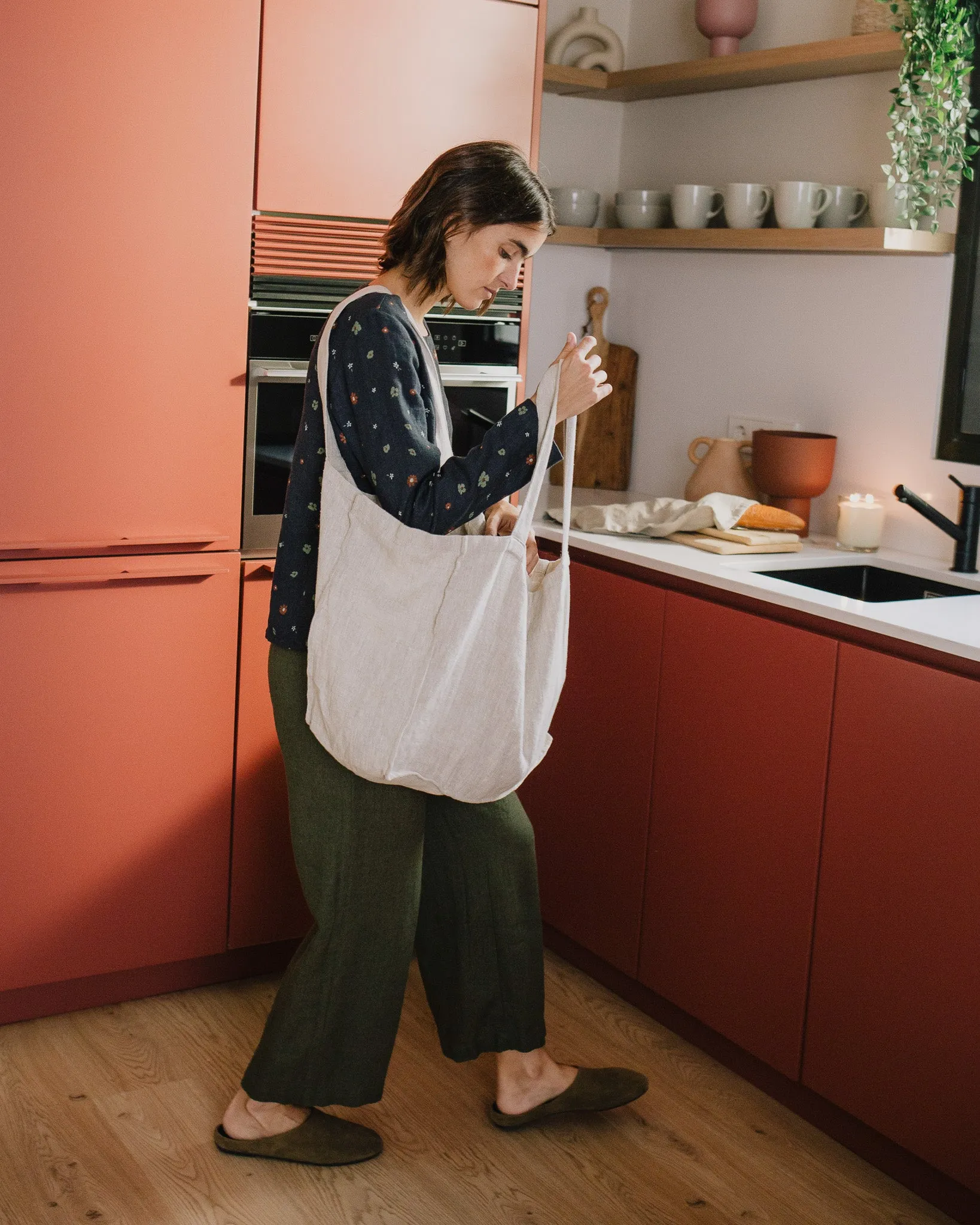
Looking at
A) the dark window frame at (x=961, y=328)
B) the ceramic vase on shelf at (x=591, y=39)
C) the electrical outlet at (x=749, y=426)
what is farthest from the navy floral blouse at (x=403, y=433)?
the ceramic vase on shelf at (x=591, y=39)

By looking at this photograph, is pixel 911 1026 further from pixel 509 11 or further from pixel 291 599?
pixel 509 11

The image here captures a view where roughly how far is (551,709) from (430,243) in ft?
2.02

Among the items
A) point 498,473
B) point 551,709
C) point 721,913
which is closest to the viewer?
point 498,473

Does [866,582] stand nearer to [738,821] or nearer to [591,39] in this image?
[738,821]

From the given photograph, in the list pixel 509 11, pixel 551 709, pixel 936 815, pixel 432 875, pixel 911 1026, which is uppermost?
pixel 509 11

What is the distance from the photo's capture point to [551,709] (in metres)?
1.79

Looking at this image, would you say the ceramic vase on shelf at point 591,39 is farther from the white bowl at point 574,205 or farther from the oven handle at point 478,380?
the oven handle at point 478,380

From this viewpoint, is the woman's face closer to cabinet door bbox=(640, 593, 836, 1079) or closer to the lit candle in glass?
cabinet door bbox=(640, 593, 836, 1079)

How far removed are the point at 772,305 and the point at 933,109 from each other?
0.56 meters

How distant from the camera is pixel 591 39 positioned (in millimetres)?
3014

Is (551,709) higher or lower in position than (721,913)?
higher

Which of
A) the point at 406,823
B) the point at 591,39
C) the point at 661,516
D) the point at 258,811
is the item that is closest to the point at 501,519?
the point at 406,823

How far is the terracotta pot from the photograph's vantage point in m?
2.59

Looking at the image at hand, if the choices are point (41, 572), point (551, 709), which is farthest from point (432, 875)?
point (41, 572)
